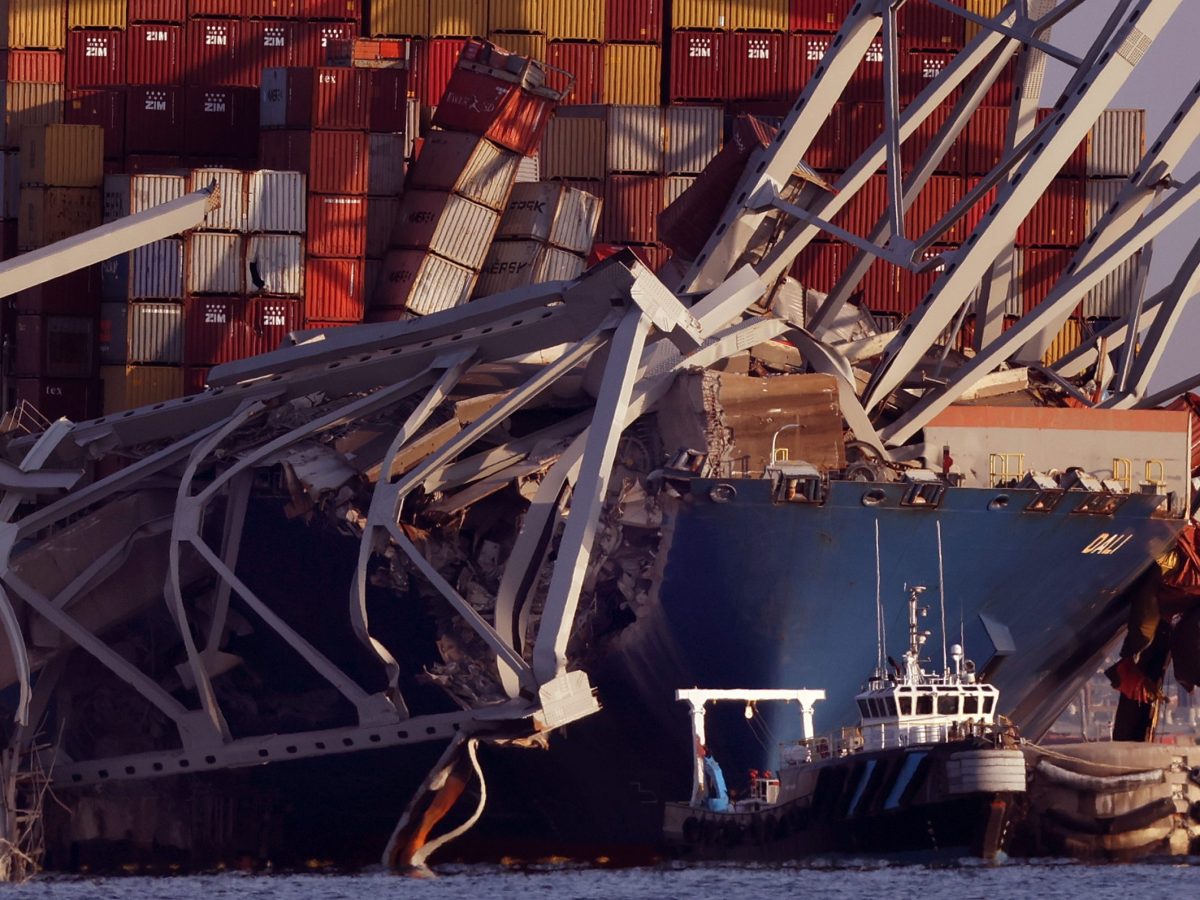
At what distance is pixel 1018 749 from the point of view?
4341 centimetres

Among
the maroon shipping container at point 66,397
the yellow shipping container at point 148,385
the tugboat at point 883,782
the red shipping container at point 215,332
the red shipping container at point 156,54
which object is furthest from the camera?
the red shipping container at point 156,54

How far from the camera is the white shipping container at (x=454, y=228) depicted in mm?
63156

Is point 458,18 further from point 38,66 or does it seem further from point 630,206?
point 38,66

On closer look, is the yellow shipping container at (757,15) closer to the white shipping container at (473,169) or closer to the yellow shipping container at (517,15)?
the yellow shipping container at (517,15)

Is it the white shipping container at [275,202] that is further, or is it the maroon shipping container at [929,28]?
the maroon shipping container at [929,28]

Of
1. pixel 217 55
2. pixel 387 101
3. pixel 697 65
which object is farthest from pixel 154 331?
pixel 697 65

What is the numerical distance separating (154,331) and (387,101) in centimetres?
768

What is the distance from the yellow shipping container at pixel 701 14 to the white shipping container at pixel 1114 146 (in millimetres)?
9722

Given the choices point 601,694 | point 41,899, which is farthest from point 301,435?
point 41,899

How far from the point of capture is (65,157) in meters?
65.7

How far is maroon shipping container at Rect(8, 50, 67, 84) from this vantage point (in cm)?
6950

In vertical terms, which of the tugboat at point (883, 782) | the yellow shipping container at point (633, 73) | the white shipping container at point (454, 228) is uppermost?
the yellow shipping container at point (633, 73)

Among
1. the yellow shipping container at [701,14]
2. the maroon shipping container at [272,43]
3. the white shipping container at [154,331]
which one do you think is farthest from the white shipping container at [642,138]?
the white shipping container at [154,331]

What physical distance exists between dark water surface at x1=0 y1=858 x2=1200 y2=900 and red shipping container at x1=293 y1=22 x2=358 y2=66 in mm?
25949
